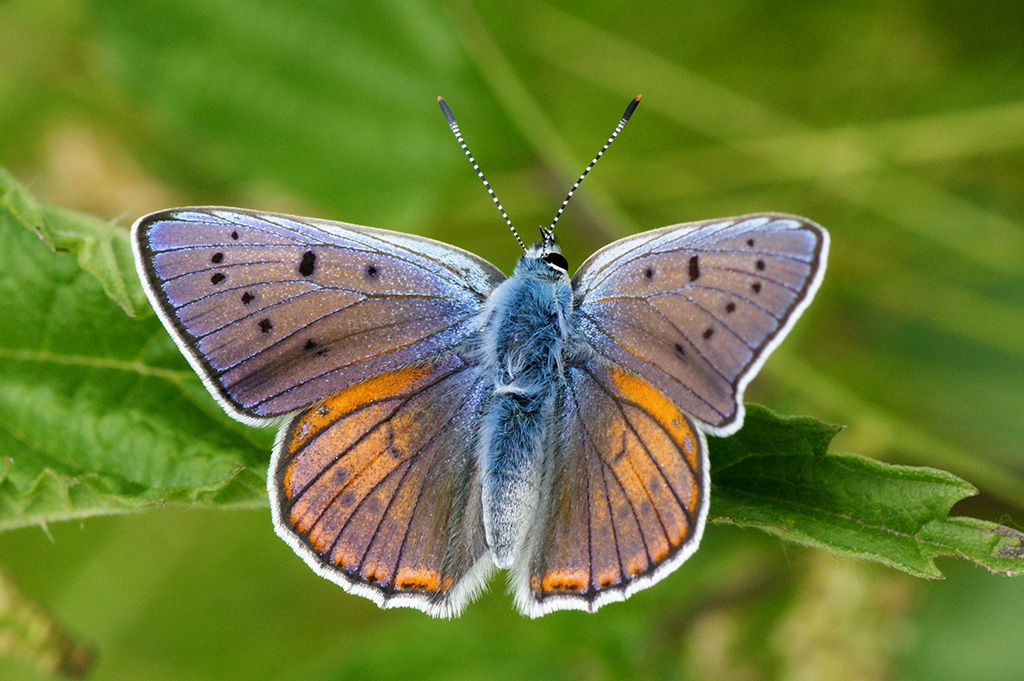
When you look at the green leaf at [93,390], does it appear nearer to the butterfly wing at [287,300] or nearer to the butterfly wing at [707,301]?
the butterfly wing at [287,300]

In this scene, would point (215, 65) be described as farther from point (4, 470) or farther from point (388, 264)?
point (4, 470)

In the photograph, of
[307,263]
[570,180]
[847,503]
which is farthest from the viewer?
[570,180]

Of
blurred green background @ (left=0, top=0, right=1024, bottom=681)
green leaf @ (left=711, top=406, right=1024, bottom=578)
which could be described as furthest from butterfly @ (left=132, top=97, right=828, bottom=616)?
blurred green background @ (left=0, top=0, right=1024, bottom=681)

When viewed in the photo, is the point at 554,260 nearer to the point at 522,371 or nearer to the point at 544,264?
the point at 544,264

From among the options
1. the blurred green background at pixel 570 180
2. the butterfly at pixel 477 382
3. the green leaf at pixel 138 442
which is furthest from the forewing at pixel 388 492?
the blurred green background at pixel 570 180

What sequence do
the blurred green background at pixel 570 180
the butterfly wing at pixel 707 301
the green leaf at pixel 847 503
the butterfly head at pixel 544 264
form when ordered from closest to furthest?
the green leaf at pixel 847 503 → the butterfly wing at pixel 707 301 → the butterfly head at pixel 544 264 → the blurred green background at pixel 570 180

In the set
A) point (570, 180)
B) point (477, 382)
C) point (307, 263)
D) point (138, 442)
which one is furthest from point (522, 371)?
point (570, 180)

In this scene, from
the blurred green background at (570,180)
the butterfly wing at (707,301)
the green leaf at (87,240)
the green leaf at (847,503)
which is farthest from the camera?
the blurred green background at (570,180)
